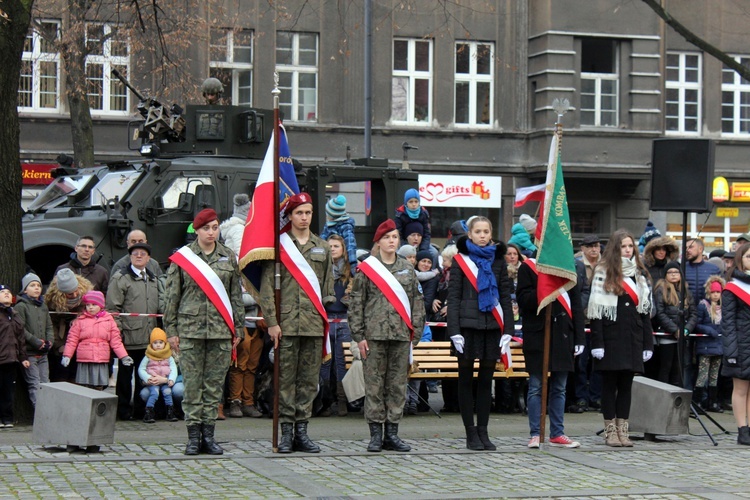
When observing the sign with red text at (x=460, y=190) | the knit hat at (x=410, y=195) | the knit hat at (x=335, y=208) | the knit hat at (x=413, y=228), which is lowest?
the knit hat at (x=413, y=228)

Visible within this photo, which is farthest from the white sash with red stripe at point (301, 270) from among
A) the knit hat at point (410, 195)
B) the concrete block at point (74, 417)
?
the knit hat at point (410, 195)

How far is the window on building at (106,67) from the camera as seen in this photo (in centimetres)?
2338

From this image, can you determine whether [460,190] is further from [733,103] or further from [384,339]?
[384,339]

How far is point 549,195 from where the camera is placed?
1176 cm

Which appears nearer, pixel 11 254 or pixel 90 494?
pixel 90 494

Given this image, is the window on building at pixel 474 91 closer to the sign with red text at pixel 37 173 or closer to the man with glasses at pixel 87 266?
the sign with red text at pixel 37 173

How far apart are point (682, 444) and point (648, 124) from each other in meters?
22.1

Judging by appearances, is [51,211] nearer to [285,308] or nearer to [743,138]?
[285,308]

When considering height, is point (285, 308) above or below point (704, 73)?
below

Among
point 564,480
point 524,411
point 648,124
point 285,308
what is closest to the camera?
point 564,480

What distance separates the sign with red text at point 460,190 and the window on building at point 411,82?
1.63 m

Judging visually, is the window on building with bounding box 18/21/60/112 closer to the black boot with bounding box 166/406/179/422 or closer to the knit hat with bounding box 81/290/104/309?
the knit hat with bounding box 81/290/104/309

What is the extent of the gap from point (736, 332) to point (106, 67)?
19.5 metres

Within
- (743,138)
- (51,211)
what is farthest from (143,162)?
(743,138)
